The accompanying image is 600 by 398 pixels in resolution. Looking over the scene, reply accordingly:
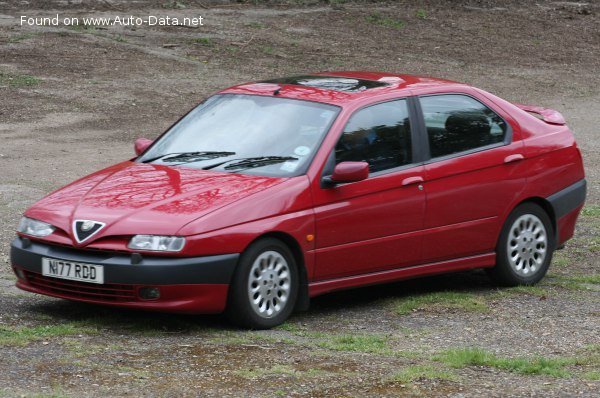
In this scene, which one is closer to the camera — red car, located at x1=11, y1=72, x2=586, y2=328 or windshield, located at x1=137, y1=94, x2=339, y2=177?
red car, located at x1=11, y1=72, x2=586, y2=328

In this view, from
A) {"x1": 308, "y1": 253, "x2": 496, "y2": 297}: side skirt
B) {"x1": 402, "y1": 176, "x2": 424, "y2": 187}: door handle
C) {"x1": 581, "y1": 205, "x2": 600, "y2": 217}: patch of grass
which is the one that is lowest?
{"x1": 581, "y1": 205, "x2": 600, "y2": 217}: patch of grass

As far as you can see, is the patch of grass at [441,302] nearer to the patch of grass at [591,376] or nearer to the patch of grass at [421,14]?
the patch of grass at [591,376]

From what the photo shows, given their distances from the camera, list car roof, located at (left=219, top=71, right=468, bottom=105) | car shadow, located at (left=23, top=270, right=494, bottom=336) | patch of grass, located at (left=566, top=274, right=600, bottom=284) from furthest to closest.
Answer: patch of grass, located at (left=566, top=274, right=600, bottom=284), car roof, located at (left=219, top=71, right=468, bottom=105), car shadow, located at (left=23, top=270, right=494, bottom=336)

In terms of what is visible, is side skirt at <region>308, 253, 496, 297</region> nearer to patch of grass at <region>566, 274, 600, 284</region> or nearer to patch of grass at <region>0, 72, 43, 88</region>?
patch of grass at <region>566, 274, 600, 284</region>

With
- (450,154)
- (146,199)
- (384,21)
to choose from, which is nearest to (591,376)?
(450,154)

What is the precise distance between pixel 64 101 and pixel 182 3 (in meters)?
7.39

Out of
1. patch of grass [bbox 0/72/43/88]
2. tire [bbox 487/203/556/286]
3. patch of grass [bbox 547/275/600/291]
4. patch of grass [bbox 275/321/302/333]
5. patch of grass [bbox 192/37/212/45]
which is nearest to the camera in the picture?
patch of grass [bbox 275/321/302/333]

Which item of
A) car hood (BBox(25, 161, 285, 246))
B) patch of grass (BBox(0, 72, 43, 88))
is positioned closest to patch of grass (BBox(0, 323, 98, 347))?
car hood (BBox(25, 161, 285, 246))

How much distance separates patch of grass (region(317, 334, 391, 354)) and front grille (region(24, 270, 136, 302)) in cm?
117

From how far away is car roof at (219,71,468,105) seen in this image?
29.3ft

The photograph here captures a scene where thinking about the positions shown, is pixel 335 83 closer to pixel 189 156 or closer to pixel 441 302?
pixel 189 156

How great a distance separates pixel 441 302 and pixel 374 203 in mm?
965

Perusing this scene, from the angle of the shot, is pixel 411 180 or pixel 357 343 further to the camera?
pixel 411 180

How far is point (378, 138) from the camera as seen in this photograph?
8.82 meters
